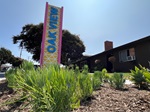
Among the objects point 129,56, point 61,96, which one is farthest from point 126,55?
point 61,96

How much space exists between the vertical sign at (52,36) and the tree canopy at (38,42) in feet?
47.1

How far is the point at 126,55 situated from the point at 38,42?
1354 centimetres

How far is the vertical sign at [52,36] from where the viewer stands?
8211mm

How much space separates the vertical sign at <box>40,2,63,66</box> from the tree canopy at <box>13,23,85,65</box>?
14367 millimetres

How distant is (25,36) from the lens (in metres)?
23.5

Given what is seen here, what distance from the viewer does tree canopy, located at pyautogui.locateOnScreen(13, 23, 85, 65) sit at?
22.9 m

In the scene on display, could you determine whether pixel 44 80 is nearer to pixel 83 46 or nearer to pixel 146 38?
pixel 146 38

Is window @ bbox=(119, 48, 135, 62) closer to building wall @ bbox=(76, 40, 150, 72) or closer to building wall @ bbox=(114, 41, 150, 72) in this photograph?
building wall @ bbox=(76, 40, 150, 72)

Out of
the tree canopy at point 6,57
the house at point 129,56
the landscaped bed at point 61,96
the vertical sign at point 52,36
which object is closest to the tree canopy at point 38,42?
the house at point 129,56

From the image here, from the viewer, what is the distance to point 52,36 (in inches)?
335

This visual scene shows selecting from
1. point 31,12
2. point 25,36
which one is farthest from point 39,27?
point 31,12

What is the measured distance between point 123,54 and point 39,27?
1381cm

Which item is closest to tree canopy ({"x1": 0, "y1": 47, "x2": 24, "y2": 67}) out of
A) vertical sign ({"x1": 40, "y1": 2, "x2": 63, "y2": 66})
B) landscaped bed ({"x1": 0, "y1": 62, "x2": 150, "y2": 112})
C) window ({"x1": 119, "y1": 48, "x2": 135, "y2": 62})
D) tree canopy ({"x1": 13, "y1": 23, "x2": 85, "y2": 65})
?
tree canopy ({"x1": 13, "y1": 23, "x2": 85, "y2": 65})

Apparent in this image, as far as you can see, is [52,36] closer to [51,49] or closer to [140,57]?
[51,49]
